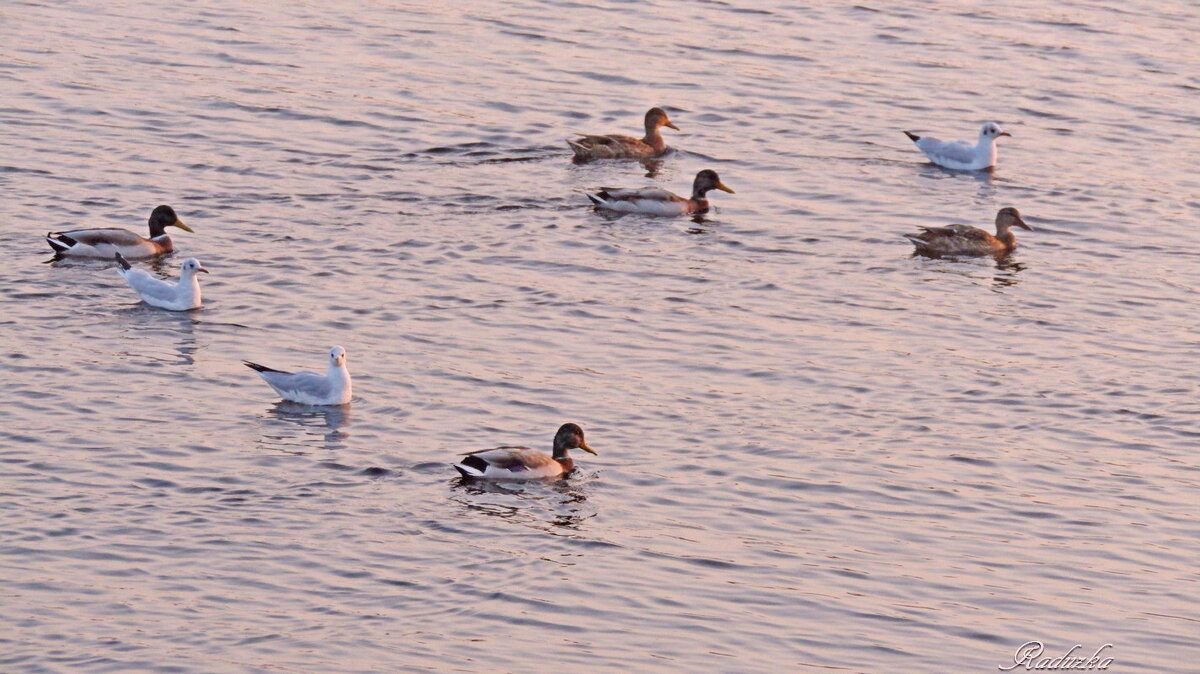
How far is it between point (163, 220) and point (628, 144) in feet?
26.3

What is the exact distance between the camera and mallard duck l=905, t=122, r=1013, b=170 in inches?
1093

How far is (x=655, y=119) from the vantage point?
28531 millimetres

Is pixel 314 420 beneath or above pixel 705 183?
beneath

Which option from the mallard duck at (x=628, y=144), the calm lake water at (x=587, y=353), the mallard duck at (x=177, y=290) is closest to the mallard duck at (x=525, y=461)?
the calm lake water at (x=587, y=353)

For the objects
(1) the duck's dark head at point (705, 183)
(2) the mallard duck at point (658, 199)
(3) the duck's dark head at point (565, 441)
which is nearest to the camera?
(3) the duck's dark head at point (565, 441)

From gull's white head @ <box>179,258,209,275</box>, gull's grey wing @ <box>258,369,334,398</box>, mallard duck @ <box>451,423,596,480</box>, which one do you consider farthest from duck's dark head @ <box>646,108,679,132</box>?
mallard duck @ <box>451,423,596,480</box>

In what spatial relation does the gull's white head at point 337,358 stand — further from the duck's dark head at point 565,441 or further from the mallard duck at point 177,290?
the mallard duck at point 177,290

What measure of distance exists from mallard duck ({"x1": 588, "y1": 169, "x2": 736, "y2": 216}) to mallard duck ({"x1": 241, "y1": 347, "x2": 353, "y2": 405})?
25.9ft

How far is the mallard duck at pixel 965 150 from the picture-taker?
27.8 metres

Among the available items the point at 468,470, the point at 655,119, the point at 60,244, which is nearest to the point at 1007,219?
the point at 655,119

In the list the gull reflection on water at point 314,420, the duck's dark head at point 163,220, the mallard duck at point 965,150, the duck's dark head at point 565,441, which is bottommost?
the gull reflection on water at point 314,420

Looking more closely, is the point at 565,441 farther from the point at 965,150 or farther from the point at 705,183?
the point at 965,150

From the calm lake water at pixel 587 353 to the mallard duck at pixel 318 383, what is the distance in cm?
18

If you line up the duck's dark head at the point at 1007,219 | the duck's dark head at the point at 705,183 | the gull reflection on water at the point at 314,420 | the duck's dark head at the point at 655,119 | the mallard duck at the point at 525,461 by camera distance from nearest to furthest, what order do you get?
the mallard duck at the point at 525,461 → the gull reflection on water at the point at 314,420 → the duck's dark head at the point at 1007,219 → the duck's dark head at the point at 705,183 → the duck's dark head at the point at 655,119
